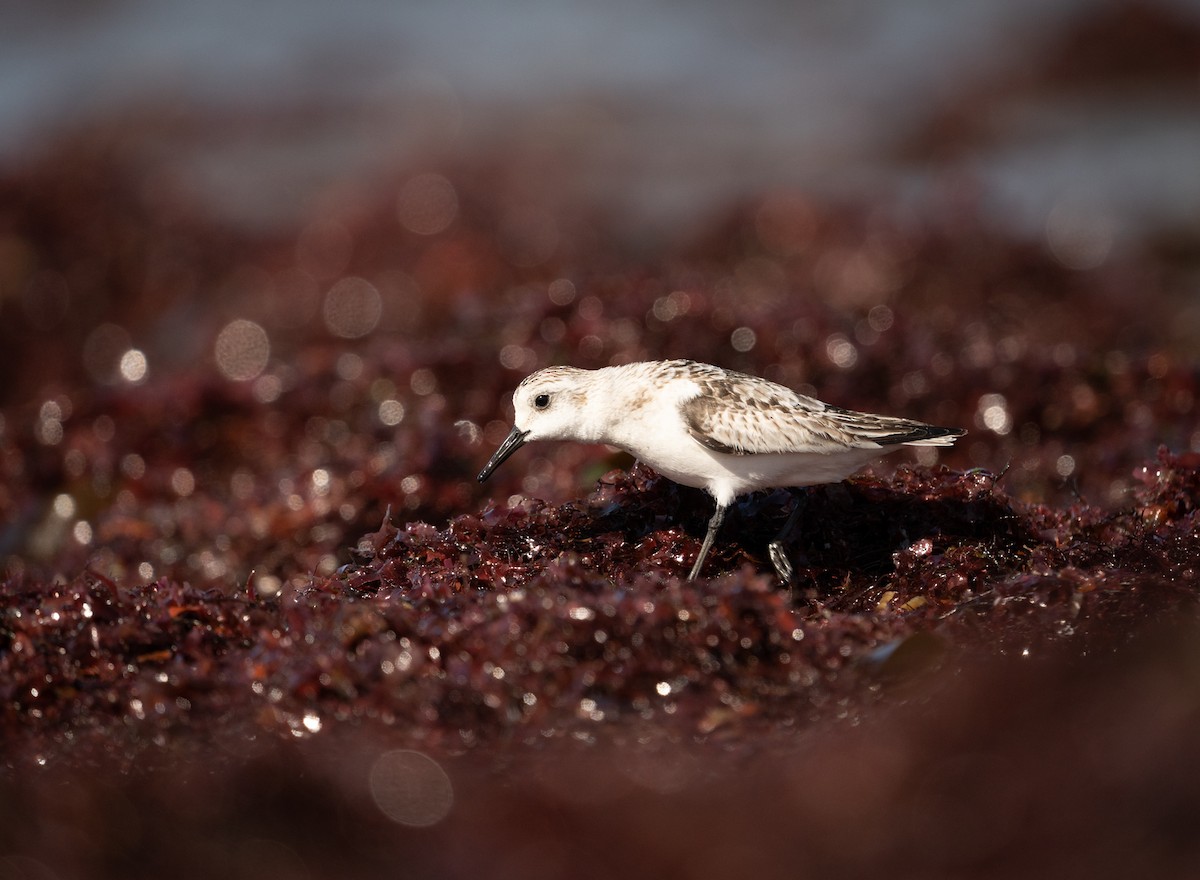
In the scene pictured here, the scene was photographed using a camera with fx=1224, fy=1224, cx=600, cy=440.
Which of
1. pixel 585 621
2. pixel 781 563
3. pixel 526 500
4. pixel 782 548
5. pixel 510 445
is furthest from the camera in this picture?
pixel 526 500

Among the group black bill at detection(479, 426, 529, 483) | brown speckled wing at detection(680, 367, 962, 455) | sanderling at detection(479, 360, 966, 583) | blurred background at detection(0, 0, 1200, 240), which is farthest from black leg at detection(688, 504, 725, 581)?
blurred background at detection(0, 0, 1200, 240)

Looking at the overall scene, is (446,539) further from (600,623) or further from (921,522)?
(921,522)

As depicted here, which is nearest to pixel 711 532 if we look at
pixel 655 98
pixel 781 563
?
pixel 781 563

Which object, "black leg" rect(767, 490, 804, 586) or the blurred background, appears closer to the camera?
"black leg" rect(767, 490, 804, 586)

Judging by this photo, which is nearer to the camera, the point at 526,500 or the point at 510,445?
the point at 510,445

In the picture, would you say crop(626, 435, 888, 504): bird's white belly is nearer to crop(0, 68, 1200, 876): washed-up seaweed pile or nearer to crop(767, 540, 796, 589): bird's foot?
crop(767, 540, 796, 589): bird's foot

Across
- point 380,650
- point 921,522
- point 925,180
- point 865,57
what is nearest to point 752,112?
point 865,57

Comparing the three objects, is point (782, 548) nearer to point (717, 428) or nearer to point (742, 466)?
point (742, 466)

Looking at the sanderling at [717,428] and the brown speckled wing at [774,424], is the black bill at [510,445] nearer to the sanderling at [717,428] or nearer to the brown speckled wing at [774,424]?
the sanderling at [717,428]

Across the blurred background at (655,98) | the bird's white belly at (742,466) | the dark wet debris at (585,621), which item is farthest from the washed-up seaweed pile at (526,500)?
the blurred background at (655,98)
